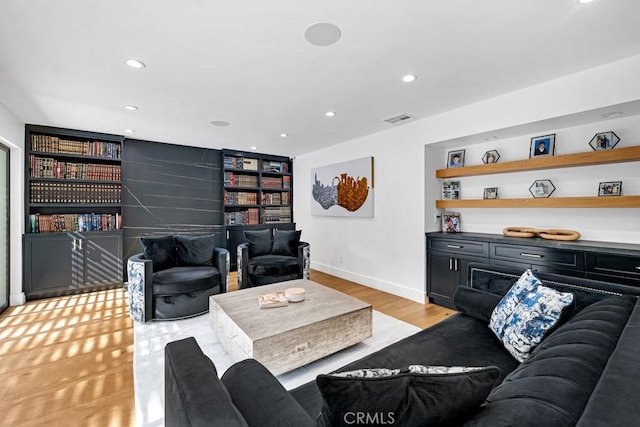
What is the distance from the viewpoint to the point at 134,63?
7.27 feet

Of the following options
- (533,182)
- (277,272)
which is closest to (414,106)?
(533,182)

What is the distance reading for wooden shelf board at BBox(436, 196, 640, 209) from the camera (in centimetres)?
241

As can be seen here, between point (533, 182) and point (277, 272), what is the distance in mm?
3264

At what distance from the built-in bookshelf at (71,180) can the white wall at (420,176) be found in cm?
328

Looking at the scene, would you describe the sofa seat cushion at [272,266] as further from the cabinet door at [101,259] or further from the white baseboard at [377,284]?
the cabinet door at [101,259]

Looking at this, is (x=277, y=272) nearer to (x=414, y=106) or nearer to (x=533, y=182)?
(x=414, y=106)

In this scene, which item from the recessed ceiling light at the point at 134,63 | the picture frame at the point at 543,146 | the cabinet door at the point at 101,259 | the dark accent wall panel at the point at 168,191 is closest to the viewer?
the recessed ceiling light at the point at 134,63

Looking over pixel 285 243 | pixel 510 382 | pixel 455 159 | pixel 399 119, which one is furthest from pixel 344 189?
pixel 510 382

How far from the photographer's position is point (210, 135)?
4.38 meters

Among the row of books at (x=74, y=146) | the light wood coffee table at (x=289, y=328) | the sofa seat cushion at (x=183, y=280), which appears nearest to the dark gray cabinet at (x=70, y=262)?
the row of books at (x=74, y=146)

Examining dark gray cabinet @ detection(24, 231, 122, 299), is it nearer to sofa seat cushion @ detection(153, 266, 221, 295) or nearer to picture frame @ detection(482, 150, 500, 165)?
sofa seat cushion @ detection(153, 266, 221, 295)

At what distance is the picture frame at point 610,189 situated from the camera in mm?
2589

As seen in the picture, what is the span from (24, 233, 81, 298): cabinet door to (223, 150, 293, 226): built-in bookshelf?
7.51 feet

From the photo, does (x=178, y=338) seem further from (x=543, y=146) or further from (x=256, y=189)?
(x=543, y=146)
